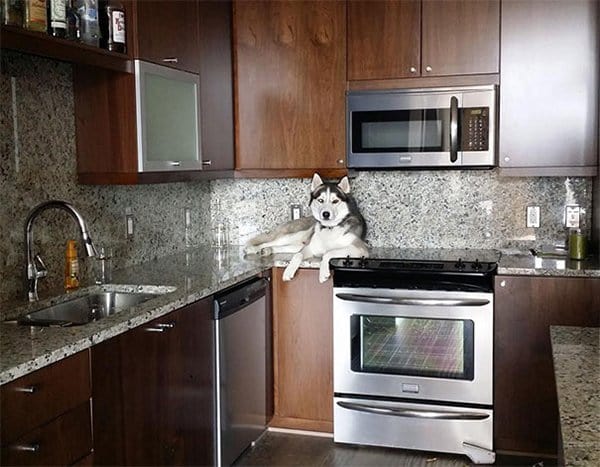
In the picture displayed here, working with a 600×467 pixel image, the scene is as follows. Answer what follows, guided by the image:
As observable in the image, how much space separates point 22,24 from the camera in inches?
89.0

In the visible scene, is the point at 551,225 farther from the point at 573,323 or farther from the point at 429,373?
the point at 429,373

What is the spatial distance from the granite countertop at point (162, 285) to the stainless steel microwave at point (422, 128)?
19.7 inches

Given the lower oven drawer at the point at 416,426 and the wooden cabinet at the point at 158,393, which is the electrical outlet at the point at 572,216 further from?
the wooden cabinet at the point at 158,393

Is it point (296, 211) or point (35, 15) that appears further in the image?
point (296, 211)

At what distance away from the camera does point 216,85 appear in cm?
360

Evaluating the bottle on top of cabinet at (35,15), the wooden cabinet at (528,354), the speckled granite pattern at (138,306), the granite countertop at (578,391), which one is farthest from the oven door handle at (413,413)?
the bottle on top of cabinet at (35,15)

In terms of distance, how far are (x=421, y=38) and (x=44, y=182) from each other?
1944 millimetres

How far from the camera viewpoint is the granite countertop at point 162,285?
191 cm

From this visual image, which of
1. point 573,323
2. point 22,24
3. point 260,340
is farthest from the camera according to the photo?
point 260,340

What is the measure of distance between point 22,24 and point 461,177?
2.40m

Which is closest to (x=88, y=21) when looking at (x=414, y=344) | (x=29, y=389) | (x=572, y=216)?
(x=29, y=389)

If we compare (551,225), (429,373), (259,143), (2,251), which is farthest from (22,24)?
(551,225)

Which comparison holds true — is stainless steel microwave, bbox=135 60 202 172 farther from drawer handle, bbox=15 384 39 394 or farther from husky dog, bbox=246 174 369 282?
drawer handle, bbox=15 384 39 394

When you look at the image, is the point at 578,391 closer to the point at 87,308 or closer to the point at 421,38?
the point at 87,308
